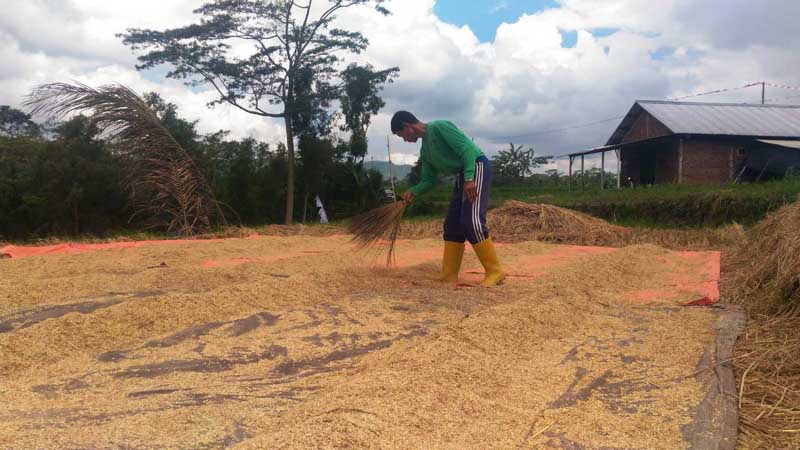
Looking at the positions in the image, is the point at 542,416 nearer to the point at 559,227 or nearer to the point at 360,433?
the point at 360,433

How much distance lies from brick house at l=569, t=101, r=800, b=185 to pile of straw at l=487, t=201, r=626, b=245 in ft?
33.4

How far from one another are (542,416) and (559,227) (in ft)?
24.8

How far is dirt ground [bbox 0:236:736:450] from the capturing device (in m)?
1.63

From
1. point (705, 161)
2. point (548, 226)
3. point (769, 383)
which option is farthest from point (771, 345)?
point (705, 161)

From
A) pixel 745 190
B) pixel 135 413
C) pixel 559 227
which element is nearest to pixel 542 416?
pixel 135 413

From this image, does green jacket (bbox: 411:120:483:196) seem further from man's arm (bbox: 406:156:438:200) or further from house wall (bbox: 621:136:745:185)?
house wall (bbox: 621:136:745:185)

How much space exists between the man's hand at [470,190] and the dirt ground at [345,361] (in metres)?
0.64

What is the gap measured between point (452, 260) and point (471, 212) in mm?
432

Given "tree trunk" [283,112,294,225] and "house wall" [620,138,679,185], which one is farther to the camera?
"house wall" [620,138,679,185]

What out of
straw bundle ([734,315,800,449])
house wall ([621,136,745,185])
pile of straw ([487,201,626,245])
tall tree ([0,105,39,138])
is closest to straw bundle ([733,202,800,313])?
straw bundle ([734,315,800,449])

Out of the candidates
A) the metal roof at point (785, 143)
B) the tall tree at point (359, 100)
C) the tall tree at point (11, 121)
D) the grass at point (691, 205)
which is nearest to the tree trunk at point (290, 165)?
the tall tree at point (359, 100)

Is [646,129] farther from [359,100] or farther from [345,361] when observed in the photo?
[345,361]

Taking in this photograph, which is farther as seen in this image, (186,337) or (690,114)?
(690,114)

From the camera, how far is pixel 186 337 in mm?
2639
